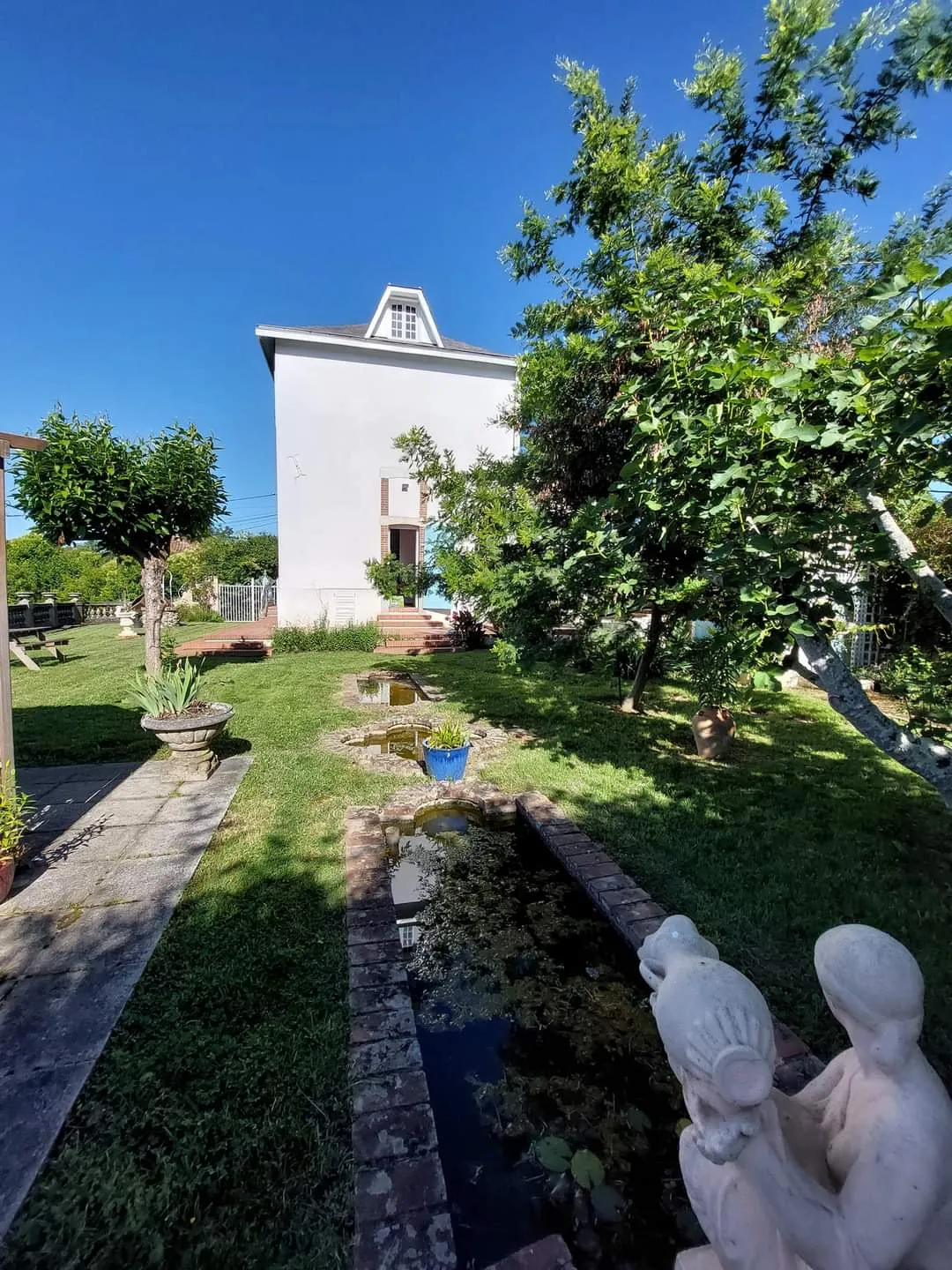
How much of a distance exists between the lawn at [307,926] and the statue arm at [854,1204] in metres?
1.23

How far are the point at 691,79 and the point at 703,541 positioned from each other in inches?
149

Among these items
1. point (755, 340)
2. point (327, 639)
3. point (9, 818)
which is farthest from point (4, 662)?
point (327, 639)

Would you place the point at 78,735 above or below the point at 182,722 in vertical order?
below

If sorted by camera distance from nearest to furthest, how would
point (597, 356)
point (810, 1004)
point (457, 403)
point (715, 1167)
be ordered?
point (715, 1167)
point (810, 1004)
point (597, 356)
point (457, 403)

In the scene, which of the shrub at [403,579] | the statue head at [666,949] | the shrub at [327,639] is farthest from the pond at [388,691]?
the statue head at [666,949]

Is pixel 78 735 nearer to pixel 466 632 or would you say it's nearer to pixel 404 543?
pixel 466 632

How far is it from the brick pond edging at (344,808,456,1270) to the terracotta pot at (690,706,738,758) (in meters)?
3.92

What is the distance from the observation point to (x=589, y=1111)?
198cm

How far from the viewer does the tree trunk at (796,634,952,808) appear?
2619mm

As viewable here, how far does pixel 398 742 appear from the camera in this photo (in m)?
6.27

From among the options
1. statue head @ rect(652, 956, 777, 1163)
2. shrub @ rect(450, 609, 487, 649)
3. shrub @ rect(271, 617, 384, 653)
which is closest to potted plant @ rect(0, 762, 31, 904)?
statue head @ rect(652, 956, 777, 1163)

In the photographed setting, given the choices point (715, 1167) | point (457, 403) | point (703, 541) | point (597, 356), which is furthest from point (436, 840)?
point (457, 403)

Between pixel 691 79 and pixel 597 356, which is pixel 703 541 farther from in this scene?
pixel 691 79

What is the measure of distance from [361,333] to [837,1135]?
17.9m
